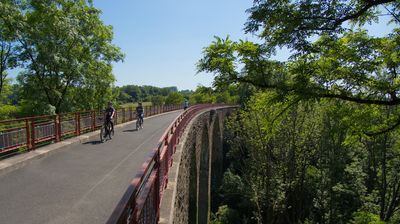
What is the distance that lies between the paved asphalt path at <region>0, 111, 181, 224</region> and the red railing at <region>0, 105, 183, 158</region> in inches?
31.3

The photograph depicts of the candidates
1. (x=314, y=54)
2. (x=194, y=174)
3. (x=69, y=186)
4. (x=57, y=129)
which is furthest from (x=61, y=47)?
(x=314, y=54)

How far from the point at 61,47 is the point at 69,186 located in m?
11.2

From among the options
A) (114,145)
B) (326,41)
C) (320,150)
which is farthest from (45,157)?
(320,150)

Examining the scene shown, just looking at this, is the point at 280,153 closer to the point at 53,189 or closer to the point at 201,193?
the point at 201,193

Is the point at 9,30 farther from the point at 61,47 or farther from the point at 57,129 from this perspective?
the point at 57,129

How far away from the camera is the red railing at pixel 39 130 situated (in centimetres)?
789

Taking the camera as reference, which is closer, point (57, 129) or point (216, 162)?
point (57, 129)

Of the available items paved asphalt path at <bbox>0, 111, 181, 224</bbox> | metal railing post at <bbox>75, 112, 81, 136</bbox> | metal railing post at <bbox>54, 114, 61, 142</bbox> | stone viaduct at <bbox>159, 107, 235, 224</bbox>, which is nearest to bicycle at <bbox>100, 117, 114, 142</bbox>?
metal railing post at <bbox>75, 112, 81, 136</bbox>

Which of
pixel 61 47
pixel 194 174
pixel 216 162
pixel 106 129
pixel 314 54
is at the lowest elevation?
pixel 216 162

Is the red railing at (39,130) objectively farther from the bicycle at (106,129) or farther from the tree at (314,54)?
the tree at (314,54)

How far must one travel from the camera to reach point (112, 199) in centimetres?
539

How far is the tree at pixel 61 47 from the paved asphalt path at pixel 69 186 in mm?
7366

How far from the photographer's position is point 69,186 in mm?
5977

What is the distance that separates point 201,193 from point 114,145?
12.9 meters
